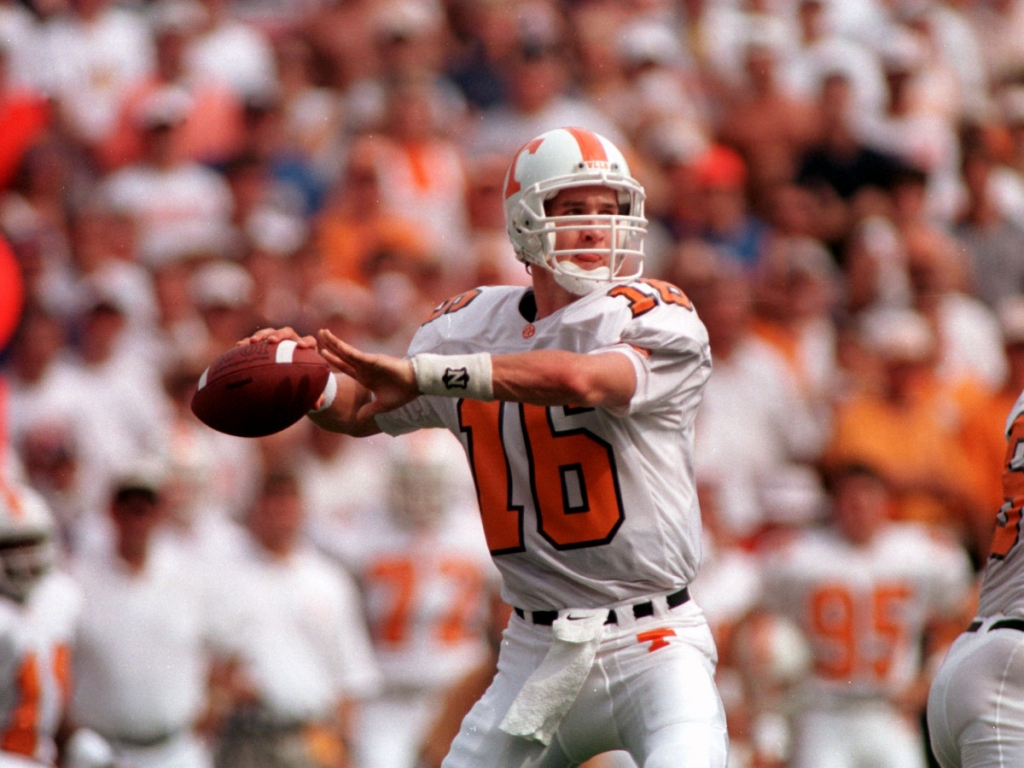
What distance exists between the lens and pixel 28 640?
5.86 metres

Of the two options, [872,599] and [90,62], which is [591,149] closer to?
[872,599]

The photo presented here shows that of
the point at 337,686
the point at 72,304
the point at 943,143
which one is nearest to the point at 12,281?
the point at 72,304

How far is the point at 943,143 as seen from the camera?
10.4 metres

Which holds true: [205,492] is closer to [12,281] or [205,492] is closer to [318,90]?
[12,281]

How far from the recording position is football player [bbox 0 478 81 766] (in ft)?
18.9

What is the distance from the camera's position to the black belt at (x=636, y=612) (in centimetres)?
411

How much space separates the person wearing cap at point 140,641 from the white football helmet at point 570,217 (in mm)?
3667

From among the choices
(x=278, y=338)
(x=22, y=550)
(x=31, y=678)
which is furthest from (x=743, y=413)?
(x=278, y=338)

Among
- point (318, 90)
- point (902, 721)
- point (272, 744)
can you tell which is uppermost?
point (318, 90)

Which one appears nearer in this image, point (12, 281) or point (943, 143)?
point (12, 281)

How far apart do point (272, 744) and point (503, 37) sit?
4894 mm

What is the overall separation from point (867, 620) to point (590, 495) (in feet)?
13.9

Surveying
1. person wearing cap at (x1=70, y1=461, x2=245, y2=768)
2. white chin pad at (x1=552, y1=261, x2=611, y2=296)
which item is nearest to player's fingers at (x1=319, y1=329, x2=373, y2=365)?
white chin pad at (x1=552, y1=261, x2=611, y2=296)

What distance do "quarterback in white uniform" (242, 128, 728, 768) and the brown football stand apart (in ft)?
0.38
